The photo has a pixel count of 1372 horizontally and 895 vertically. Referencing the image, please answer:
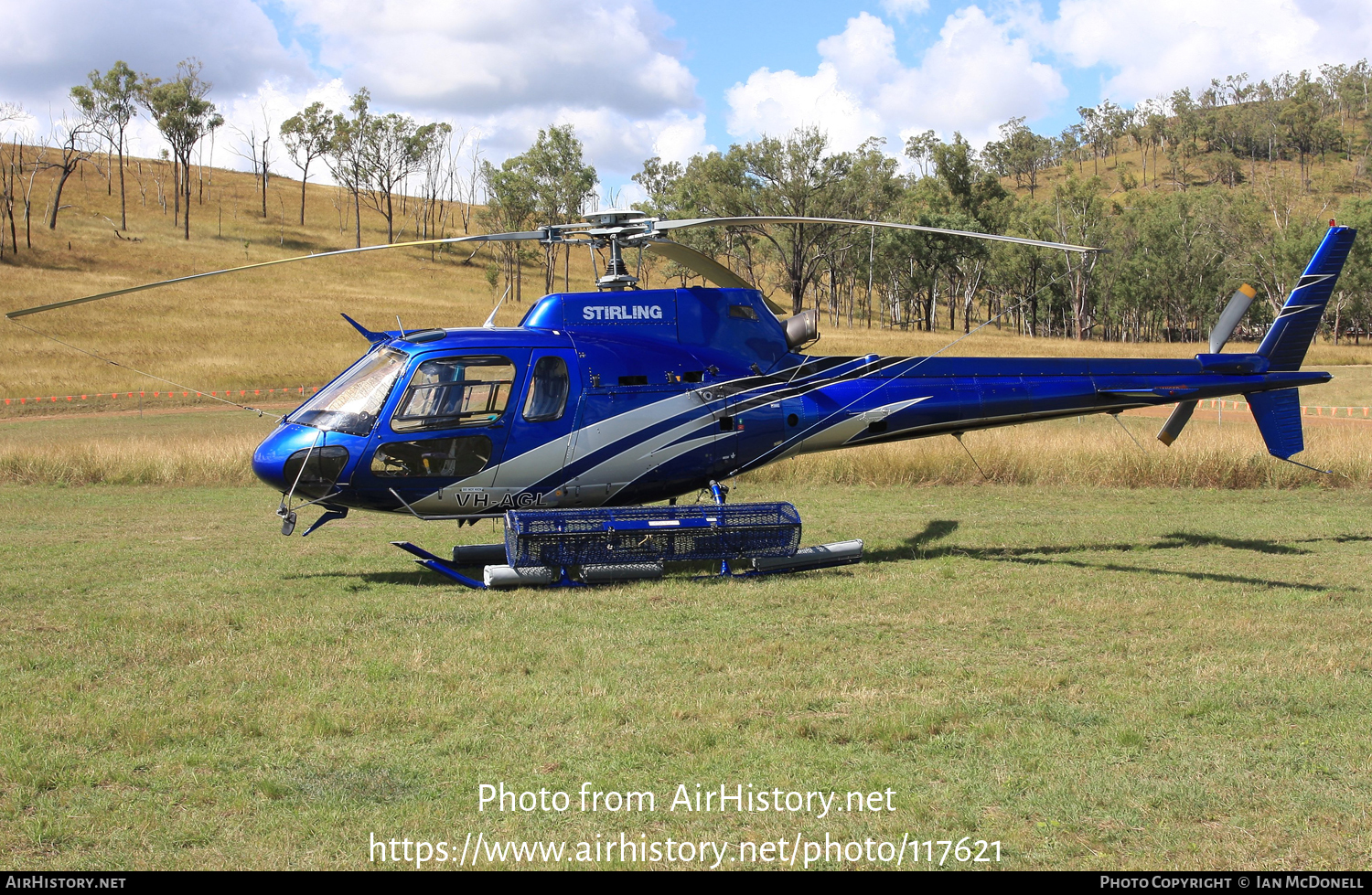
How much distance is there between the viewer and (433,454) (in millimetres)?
10453

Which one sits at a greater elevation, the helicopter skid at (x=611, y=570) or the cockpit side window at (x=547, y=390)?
the cockpit side window at (x=547, y=390)

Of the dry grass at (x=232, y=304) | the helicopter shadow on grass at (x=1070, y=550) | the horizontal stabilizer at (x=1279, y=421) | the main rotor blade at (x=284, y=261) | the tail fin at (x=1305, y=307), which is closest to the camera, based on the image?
the main rotor blade at (x=284, y=261)

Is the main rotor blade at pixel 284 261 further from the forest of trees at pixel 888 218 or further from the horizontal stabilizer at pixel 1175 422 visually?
the forest of trees at pixel 888 218

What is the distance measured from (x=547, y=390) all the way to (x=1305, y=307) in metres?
9.81

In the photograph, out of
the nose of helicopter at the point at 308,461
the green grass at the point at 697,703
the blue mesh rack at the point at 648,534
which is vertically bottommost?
the green grass at the point at 697,703

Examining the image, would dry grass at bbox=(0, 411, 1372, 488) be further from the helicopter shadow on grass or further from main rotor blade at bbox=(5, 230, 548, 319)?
main rotor blade at bbox=(5, 230, 548, 319)

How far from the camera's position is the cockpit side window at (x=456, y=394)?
10258 mm

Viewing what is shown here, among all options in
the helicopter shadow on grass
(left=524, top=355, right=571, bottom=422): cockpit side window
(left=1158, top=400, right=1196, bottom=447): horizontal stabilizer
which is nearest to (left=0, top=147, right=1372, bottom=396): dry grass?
(left=1158, top=400, right=1196, bottom=447): horizontal stabilizer

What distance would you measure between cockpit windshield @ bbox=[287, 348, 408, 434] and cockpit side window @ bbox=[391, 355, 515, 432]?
0.24m

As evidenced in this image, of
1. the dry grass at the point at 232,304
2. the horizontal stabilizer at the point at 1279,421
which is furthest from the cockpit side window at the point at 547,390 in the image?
the dry grass at the point at 232,304

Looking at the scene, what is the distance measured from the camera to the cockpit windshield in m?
10.2

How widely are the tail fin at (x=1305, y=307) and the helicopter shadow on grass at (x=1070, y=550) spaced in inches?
95.0

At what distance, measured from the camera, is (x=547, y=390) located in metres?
10.8

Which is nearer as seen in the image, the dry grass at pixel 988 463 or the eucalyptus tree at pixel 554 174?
the dry grass at pixel 988 463
